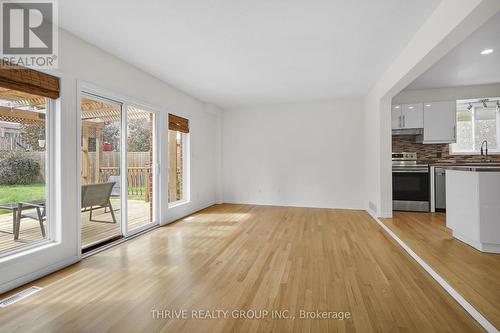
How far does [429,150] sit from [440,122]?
668 mm

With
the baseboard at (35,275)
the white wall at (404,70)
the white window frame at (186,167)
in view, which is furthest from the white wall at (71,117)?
the white wall at (404,70)

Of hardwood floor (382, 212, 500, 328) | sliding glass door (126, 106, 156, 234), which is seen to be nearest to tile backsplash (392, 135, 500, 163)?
hardwood floor (382, 212, 500, 328)

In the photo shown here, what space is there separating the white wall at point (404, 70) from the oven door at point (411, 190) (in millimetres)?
530

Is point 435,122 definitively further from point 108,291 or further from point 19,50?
point 19,50

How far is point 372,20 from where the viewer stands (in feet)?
8.38

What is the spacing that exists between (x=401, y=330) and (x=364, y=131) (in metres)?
4.81

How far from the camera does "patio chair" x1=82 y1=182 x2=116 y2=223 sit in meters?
3.18

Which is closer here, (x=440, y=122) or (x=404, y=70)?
(x=404, y=70)

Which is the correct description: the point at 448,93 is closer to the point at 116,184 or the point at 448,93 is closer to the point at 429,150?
the point at 429,150

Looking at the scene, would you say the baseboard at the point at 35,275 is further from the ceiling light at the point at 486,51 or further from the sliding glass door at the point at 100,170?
the ceiling light at the point at 486,51

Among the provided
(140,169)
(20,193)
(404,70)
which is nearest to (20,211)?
(20,193)

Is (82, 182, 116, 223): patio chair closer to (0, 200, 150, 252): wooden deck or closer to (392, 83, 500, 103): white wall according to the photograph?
(0, 200, 150, 252): wooden deck

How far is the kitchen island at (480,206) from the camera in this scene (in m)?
2.71

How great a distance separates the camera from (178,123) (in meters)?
4.93
